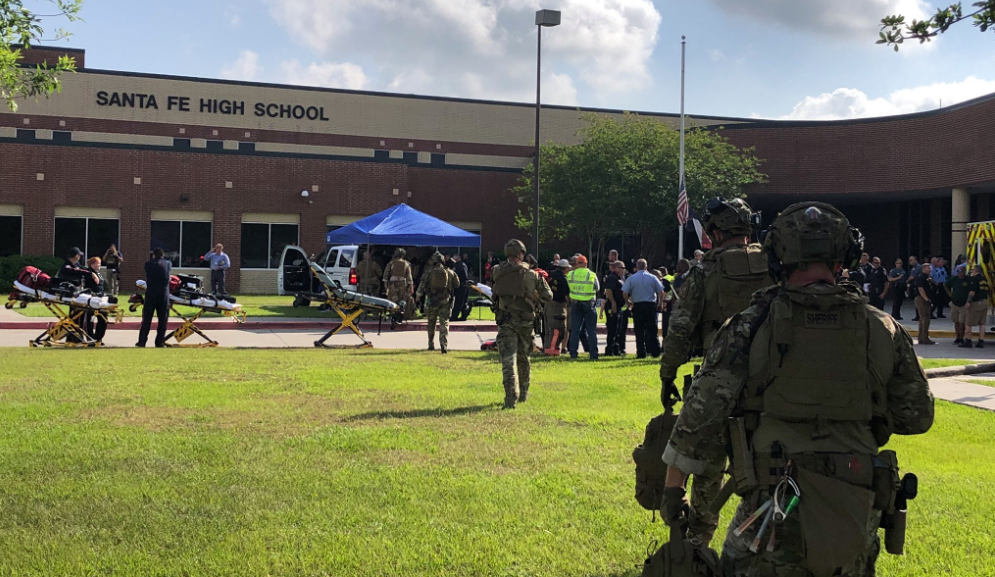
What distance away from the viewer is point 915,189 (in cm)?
3459

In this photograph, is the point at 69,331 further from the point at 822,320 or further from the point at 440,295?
the point at 822,320

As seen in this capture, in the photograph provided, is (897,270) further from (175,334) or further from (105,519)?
(105,519)

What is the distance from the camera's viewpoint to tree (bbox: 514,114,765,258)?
3647 cm

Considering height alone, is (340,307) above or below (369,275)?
below

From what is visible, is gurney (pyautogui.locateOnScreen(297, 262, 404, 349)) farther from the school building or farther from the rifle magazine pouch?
the school building

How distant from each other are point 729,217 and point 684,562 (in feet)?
9.08

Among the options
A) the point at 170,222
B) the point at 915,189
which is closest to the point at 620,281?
the point at 915,189

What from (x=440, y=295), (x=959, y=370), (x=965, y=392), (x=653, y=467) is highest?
(x=440, y=295)

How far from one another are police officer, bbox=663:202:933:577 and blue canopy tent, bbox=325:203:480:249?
2098cm

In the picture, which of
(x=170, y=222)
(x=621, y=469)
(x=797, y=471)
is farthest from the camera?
(x=170, y=222)

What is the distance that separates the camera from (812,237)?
3.28 m

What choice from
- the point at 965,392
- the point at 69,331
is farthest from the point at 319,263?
the point at 965,392

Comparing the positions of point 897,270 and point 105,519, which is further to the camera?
point 897,270

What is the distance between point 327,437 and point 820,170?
1304 inches
